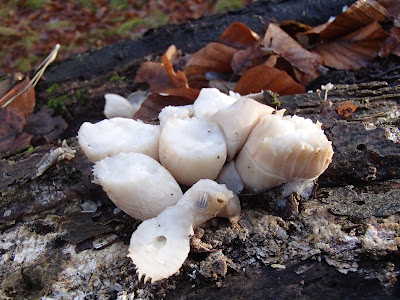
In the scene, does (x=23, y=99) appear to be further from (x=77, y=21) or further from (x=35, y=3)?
(x=35, y=3)

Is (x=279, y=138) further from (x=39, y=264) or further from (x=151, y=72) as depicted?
(x=151, y=72)

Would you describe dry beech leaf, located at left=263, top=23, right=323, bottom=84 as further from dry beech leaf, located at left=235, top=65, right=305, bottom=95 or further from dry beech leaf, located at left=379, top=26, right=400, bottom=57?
dry beech leaf, located at left=379, top=26, right=400, bottom=57

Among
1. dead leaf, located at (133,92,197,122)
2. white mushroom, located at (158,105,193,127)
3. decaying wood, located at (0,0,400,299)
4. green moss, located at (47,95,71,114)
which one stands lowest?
green moss, located at (47,95,71,114)

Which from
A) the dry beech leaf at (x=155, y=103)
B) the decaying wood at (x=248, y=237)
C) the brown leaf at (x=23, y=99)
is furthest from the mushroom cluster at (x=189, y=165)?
the brown leaf at (x=23, y=99)

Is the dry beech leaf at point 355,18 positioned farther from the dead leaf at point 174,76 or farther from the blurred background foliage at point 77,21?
the blurred background foliage at point 77,21

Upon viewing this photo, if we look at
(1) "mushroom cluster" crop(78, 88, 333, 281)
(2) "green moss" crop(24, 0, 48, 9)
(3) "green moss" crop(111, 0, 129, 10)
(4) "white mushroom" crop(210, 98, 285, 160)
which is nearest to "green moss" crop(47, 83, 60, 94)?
(1) "mushroom cluster" crop(78, 88, 333, 281)

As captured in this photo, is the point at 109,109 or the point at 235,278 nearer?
the point at 235,278

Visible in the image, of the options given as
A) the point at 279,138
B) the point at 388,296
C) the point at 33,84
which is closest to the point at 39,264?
the point at 279,138
